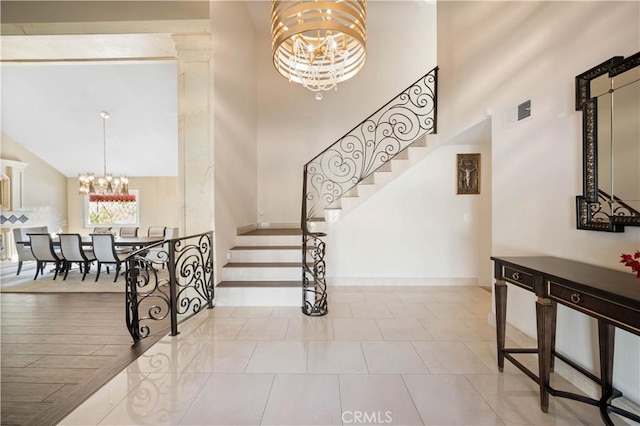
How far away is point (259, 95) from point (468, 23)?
14.0 feet

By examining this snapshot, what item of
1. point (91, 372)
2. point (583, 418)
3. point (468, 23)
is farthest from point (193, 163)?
point (583, 418)

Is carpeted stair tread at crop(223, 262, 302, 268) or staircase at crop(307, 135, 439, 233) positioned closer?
carpeted stair tread at crop(223, 262, 302, 268)

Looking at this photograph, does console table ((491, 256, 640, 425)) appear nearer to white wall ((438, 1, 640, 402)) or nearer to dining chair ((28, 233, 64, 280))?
white wall ((438, 1, 640, 402))

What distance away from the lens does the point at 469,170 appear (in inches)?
185

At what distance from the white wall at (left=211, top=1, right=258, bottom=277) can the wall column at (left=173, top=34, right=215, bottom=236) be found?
113 mm

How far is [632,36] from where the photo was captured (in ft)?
5.65

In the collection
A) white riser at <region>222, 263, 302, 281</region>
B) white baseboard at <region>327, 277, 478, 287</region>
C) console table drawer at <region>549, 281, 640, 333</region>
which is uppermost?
console table drawer at <region>549, 281, 640, 333</region>

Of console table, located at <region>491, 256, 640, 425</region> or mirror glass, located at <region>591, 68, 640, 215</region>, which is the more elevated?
mirror glass, located at <region>591, 68, 640, 215</region>

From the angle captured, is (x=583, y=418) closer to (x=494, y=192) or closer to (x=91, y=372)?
(x=494, y=192)

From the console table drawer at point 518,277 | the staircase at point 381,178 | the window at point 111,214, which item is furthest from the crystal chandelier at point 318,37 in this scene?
the window at point 111,214

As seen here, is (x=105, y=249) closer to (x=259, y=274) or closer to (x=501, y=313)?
(x=259, y=274)

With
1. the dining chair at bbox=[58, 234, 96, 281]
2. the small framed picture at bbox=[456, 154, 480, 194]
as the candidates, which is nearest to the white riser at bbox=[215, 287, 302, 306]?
the small framed picture at bbox=[456, 154, 480, 194]

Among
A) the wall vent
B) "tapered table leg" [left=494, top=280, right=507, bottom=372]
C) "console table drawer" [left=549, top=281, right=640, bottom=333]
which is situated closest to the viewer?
"console table drawer" [left=549, top=281, right=640, bottom=333]

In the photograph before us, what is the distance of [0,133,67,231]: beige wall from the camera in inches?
315
